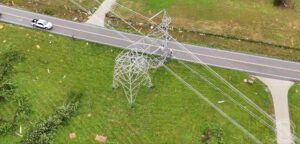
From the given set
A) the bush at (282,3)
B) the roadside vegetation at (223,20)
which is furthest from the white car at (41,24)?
the bush at (282,3)

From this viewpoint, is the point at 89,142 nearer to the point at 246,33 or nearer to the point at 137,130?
the point at 137,130

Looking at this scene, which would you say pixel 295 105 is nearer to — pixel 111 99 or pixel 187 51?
pixel 187 51

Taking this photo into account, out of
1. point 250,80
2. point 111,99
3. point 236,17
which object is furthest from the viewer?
point 236,17

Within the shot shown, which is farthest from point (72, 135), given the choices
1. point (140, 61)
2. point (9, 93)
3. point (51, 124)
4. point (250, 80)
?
point (250, 80)

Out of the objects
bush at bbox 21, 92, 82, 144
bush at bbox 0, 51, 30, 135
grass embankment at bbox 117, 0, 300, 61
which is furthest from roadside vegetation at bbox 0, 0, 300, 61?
bush at bbox 21, 92, 82, 144

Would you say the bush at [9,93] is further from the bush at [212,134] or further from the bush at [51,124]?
the bush at [212,134]

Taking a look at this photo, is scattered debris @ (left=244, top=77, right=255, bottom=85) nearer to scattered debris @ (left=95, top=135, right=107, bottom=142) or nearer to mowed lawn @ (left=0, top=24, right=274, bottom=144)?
mowed lawn @ (left=0, top=24, right=274, bottom=144)
